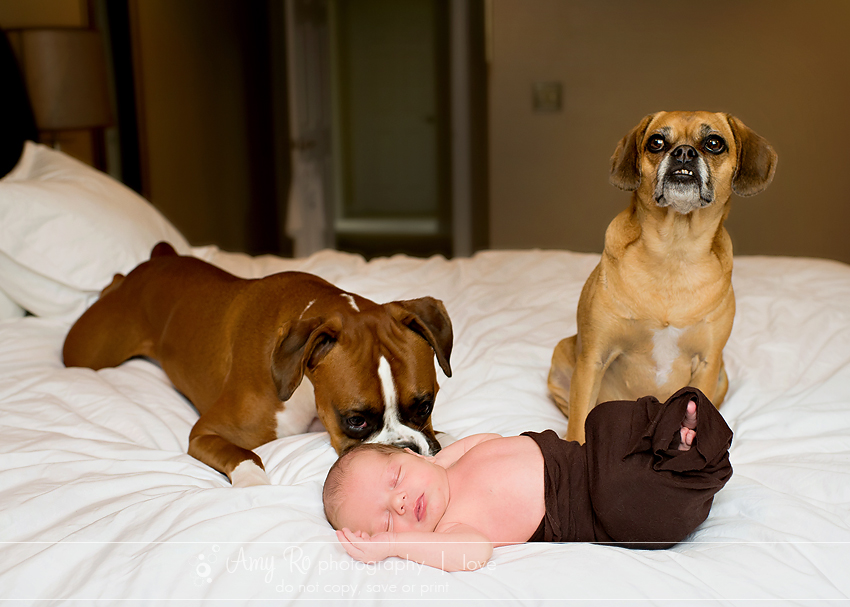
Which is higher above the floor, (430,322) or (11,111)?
(11,111)

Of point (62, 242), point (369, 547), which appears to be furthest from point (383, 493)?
point (62, 242)

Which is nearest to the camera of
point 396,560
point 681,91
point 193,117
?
point 396,560

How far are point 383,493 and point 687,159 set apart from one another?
1.03 meters

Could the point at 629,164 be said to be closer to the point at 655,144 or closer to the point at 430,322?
the point at 655,144

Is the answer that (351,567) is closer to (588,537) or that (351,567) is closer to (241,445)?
(588,537)

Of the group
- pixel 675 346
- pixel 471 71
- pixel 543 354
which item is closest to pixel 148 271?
pixel 543 354

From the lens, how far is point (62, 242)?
8.19 ft

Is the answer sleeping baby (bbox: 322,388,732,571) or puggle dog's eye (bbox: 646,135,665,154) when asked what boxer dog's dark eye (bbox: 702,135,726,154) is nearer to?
puggle dog's eye (bbox: 646,135,665,154)

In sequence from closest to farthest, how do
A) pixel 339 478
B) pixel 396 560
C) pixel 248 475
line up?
pixel 396 560
pixel 339 478
pixel 248 475

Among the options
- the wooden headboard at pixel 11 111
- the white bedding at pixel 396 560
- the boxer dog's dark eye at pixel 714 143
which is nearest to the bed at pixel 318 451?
the white bedding at pixel 396 560

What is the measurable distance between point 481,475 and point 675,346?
668 millimetres

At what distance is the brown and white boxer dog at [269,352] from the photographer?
1.65 meters

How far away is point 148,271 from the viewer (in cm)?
240

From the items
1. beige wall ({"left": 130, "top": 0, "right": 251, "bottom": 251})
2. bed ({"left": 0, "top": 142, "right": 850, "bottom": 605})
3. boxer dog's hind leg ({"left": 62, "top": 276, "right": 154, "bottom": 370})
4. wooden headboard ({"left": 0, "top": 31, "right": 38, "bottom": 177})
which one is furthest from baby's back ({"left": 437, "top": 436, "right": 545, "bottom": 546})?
beige wall ({"left": 130, "top": 0, "right": 251, "bottom": 251})
